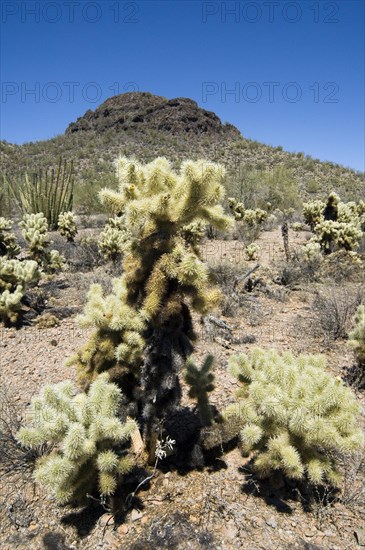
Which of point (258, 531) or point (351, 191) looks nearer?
point (258, 531)

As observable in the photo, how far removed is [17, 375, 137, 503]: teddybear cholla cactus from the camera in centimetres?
248

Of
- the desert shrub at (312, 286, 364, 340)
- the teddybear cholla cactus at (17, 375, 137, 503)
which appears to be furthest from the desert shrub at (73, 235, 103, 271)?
the teddybear cholla cactus at (17, 375, 137, 503)

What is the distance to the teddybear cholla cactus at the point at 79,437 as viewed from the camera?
2479mm

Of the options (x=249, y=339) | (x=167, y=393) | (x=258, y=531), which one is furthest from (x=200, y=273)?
(x=249, y=339)

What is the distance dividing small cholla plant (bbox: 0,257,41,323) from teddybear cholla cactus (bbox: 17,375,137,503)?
3.63 m

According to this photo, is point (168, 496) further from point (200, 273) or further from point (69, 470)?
point (200, 273)

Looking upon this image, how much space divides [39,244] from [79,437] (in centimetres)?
653

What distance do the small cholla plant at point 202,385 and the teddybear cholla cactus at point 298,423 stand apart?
1.13 ft

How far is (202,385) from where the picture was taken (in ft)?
10.7

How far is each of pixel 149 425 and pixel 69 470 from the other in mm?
814

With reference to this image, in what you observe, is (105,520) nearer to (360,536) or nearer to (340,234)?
(360,536)

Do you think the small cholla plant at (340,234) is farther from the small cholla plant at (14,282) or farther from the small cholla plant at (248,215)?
the small cholla plant at (14,282)

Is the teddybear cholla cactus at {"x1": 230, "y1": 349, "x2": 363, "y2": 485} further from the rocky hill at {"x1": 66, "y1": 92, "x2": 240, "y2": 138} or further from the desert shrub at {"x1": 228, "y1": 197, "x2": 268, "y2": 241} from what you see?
the rocky hill at {"x1": 66, "y1": 92, "x2": 240, "y2": 138}

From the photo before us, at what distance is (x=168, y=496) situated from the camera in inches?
115
